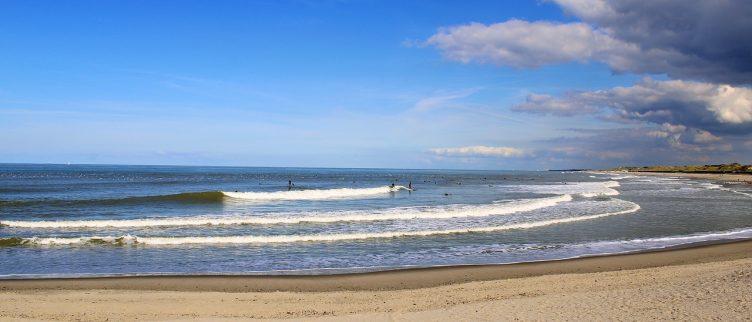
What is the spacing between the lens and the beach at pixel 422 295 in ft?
30.0

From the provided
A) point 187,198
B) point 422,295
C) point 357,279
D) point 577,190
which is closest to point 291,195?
point 187,198

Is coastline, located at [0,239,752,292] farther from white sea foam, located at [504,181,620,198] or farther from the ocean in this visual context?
white sea foam, located at [504,181,620,198]

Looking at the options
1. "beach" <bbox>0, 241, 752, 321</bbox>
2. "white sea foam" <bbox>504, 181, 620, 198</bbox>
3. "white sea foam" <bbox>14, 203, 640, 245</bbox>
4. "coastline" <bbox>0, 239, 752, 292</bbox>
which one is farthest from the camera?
"white sea foam" <bbox>504, 181, 620, 198</bbox>

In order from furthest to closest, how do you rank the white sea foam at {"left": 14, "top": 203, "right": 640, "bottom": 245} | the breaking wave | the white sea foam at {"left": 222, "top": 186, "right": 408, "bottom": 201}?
the white sea foam at {"left": 222, "top": 186, "right": 408, "bottom": 201} → the breaking wave → the white sea foam at {"left": 14, "top": 203, "right": 640, "bottom": 245}

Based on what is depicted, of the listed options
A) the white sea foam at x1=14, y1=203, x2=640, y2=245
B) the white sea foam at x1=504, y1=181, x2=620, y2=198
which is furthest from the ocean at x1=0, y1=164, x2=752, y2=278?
the white sea foam at x1=504, y1=181, x2=620, y2=198

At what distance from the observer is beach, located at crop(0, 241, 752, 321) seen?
30.0 feet

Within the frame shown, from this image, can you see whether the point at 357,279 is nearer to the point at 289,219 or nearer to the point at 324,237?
the point at 324,237

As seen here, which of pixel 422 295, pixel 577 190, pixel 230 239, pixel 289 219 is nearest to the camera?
pixel 422 295

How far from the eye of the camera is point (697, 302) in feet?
30.6

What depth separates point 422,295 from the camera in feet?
35.6

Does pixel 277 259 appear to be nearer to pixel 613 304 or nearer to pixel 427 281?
pixel 427 281

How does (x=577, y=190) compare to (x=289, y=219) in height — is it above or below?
above

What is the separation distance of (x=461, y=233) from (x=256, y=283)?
11.1 m

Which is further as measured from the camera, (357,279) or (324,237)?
(324,237)
